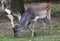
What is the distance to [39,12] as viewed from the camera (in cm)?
1252

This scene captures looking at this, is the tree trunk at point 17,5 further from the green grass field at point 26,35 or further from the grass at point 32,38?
the grass at point 32,38

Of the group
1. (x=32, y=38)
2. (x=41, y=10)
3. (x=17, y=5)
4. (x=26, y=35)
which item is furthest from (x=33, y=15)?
(x=17, y=5)

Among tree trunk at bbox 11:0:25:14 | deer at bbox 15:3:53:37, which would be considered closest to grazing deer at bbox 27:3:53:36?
deer at bbox 15:3:53:37

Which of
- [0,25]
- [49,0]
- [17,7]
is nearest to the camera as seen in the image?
[0,25]

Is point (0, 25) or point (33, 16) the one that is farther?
point (0, 25)

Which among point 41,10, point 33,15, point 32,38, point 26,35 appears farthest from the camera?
point 41,10

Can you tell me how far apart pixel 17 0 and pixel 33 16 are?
634 cm

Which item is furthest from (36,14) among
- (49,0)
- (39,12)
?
(49,0)

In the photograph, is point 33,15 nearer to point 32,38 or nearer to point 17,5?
point 32,38

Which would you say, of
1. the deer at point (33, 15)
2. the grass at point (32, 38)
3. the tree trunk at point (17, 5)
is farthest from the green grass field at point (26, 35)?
the tree trunk at point (17, 5)

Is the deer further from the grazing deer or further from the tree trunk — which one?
the tree trunk

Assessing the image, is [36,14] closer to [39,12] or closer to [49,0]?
[39,12]

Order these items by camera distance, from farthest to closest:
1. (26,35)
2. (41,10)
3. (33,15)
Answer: (41,10), (26,35), (33,15)

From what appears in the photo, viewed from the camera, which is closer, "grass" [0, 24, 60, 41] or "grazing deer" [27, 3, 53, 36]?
"grass" [0, 24, 60, 41]
